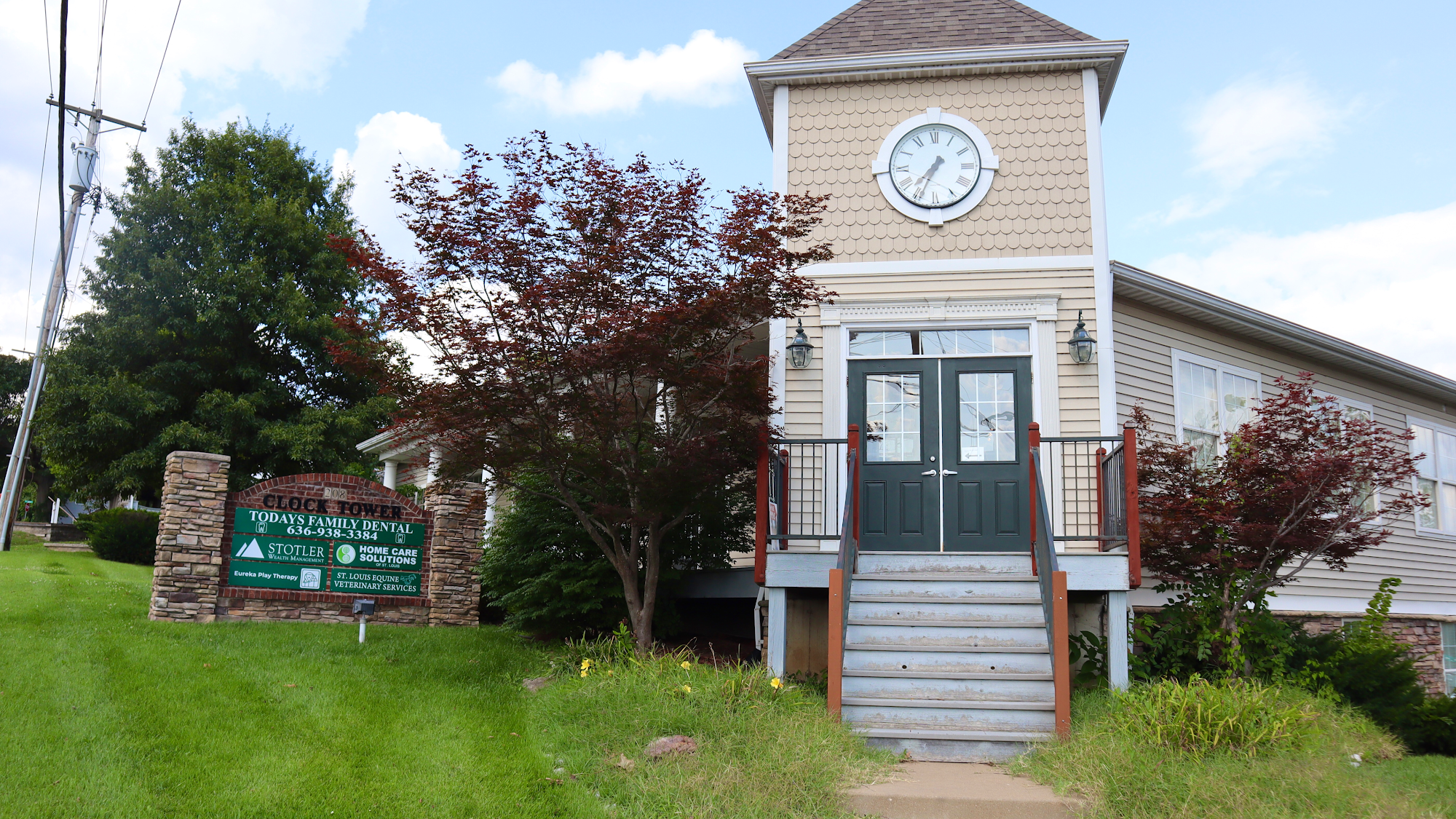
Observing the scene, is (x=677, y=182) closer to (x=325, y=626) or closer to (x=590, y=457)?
(x=590, y=457)

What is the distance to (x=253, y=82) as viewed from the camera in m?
13.0

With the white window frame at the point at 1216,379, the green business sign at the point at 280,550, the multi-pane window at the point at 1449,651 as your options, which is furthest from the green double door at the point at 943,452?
the multi-pane window at the point at 1449,651

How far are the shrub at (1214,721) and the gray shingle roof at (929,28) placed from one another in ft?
19.3

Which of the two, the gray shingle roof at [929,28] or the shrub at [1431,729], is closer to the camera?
the shrub at [1431,729]

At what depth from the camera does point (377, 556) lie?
1013 cm

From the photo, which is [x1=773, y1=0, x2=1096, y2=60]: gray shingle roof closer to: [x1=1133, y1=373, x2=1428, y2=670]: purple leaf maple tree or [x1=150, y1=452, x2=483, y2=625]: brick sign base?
[x1=1133, y1=373, x2=1428, y2=670]: purple leaf maple tree

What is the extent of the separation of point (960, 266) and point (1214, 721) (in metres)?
4.46

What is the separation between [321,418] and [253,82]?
8144mm

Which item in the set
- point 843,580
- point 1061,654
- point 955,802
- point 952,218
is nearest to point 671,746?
point 955,802

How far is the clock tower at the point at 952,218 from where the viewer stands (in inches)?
330

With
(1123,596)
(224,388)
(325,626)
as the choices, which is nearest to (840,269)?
(1123,596)

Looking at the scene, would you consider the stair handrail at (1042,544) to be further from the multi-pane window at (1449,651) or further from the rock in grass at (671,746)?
the multi-pane window at (1449,651)

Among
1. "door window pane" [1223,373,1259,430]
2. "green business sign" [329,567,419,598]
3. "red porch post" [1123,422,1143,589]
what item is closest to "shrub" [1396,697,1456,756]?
"red porch post" [1123,422,1143,589]

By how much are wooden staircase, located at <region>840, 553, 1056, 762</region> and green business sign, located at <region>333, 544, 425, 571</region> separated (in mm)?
5277
